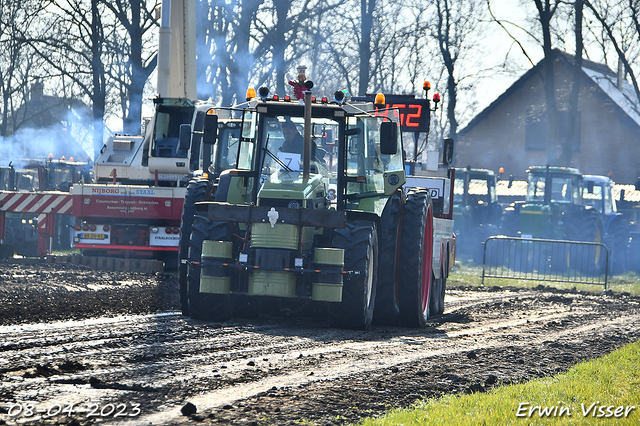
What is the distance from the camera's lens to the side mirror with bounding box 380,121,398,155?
10.0 m

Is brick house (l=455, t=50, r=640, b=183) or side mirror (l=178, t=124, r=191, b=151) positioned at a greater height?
brick house (l=455, t=50, r=640, b=183)

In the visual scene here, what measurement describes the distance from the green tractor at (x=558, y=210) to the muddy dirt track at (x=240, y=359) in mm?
12591

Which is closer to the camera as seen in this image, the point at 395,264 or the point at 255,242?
the point at 255,242

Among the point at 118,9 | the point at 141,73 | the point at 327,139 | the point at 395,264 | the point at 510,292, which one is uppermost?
the point at 118,9

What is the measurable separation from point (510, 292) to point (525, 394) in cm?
1249

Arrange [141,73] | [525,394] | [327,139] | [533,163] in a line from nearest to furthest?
[525,394] → [327,139] → [141,73] → [533,163]

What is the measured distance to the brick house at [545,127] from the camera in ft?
159

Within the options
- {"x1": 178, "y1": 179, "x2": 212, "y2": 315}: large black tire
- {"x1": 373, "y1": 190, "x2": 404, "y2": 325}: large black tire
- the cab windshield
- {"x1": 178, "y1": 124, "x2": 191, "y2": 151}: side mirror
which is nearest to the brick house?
{"x1": 178, "y1": 124, "x2": 191, "y2": 151}: side mirror

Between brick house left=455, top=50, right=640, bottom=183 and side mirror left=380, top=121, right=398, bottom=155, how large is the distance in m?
38.5

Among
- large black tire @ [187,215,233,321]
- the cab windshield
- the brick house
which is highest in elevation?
the brick house

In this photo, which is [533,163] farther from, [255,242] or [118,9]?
[255,242]

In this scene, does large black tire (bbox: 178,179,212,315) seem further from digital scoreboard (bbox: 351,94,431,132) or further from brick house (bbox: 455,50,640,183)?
brick house (bbox: 455,50,640,183)

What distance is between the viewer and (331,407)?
231 inches

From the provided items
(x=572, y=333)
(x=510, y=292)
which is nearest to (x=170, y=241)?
(x=510, y=292)
